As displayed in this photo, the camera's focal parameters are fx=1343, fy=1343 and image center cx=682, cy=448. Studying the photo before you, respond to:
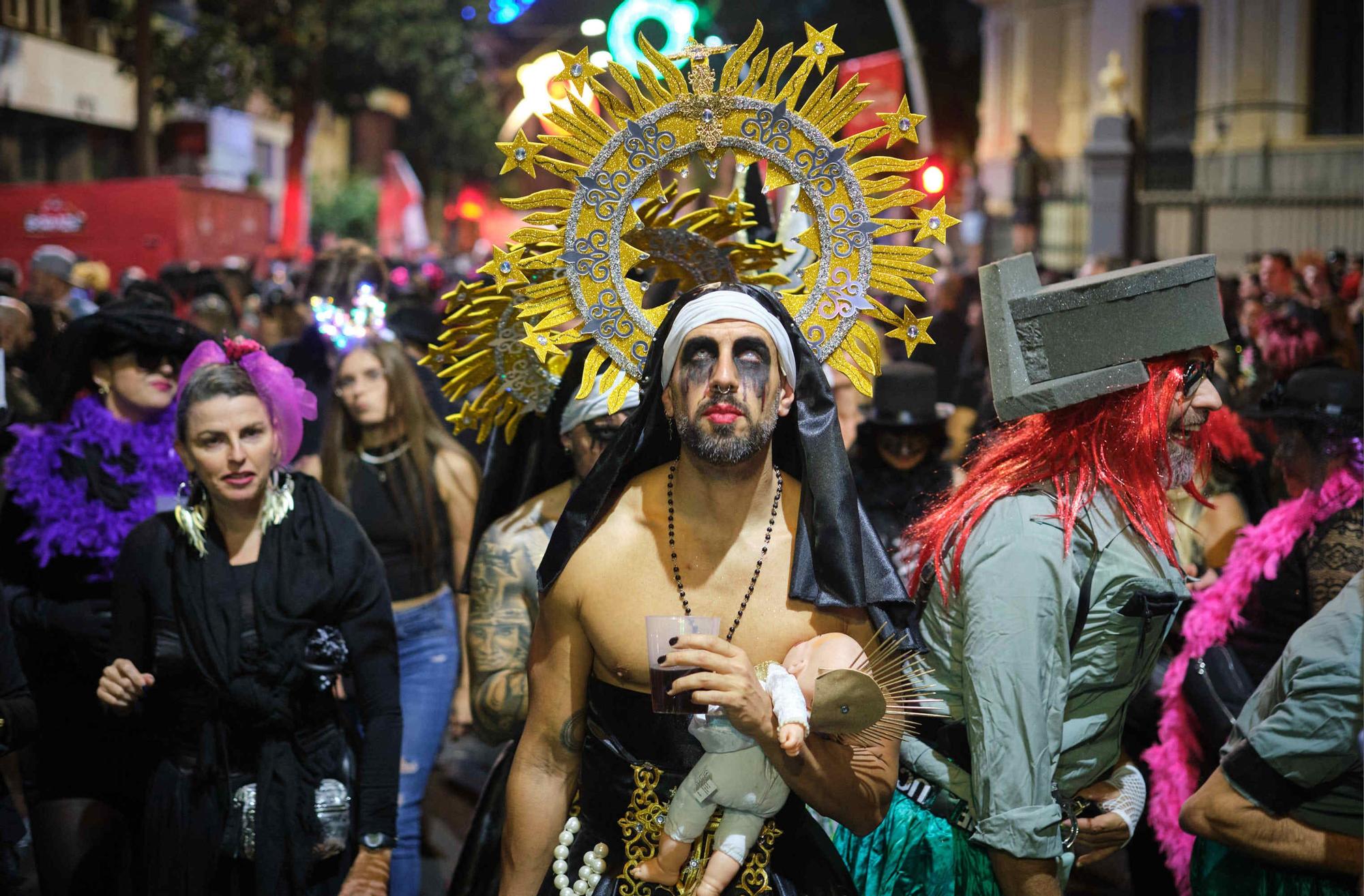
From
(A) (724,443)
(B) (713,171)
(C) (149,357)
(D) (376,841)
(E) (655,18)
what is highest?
(E) (655,18)

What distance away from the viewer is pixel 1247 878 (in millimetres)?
3309

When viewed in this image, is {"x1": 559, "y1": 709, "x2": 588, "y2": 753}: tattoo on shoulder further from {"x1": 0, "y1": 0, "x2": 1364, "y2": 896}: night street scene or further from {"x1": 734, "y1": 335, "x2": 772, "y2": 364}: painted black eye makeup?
{"x1": 734, "y1": 335, "x2": 772, "y2": 364}: painted black eye makeup

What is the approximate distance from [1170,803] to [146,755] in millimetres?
3273

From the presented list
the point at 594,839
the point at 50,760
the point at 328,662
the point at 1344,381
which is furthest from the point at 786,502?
the point at 50,760

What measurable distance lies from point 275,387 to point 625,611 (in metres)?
1.58

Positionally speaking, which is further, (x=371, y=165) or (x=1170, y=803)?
(x=371, y=165)

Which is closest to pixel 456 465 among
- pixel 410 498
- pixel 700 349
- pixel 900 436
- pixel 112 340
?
pixel 410 498

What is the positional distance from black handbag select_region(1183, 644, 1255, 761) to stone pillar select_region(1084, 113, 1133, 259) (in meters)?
16.0

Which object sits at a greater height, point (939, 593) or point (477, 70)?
point (477, 70)

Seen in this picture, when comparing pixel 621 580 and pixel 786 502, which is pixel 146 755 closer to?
pixel 621 580

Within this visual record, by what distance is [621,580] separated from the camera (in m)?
3.18

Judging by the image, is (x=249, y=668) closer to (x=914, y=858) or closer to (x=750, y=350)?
(x=750, y=350)

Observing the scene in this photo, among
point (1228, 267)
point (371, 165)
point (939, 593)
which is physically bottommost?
point (939, 593)

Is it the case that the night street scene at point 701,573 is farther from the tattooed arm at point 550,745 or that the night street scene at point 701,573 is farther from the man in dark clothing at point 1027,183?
the man in dark clothing at point 1027,183
